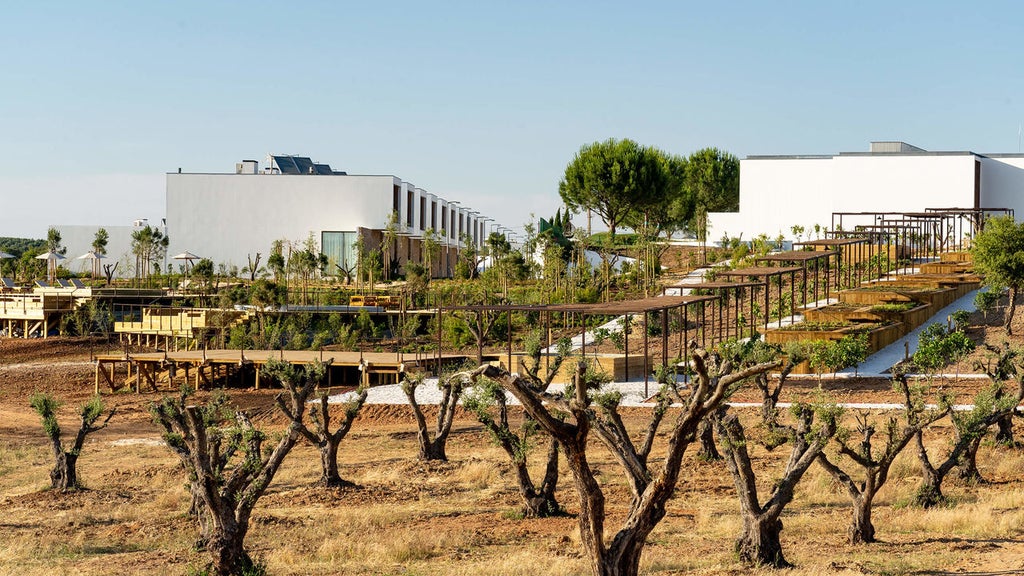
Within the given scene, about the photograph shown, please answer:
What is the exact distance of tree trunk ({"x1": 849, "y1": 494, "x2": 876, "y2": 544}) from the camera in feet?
47.2

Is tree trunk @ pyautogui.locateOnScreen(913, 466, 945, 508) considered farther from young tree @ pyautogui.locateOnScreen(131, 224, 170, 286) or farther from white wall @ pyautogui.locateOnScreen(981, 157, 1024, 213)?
young tree @ pyautogui.locateOnScreen(131, 224, 170, 286)

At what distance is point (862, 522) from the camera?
1441 centimetres

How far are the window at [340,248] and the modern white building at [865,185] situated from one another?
23386 millimetres

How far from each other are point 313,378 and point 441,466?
3.03 m

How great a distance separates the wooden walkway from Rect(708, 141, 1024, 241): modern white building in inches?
1209

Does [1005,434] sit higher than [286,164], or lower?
lower

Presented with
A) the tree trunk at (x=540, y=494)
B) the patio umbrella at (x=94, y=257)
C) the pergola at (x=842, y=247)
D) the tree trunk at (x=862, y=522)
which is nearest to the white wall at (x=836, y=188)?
the pergola at (x=842, y=247)

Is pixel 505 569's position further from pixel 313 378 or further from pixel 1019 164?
pixel 1019 164

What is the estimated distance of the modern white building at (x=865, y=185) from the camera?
2425 inches

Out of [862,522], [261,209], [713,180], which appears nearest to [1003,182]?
[713,180]

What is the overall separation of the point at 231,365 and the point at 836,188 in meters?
38.2

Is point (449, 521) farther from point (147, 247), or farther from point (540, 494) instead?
point (147, 247)

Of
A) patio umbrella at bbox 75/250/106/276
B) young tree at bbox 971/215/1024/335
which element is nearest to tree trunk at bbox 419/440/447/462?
young tree at bbox 971/215/1024/335

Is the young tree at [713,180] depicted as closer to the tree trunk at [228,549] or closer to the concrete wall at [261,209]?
the concrete wall at [261,209]
